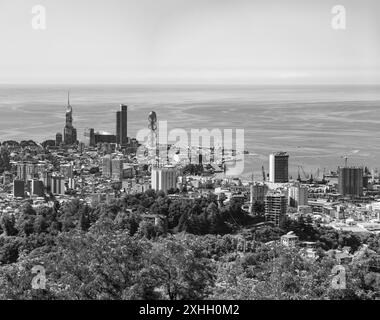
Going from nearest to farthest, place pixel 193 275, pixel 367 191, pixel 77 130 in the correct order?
pixel 193 275 → pixel 367 191 → pixel 77 130

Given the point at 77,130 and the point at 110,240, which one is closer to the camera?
the point at 110,240

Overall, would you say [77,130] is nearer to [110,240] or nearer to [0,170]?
[0,170]

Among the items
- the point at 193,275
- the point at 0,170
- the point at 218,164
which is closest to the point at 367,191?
the point at 218,164

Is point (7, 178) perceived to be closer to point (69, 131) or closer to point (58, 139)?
point (58, 139)

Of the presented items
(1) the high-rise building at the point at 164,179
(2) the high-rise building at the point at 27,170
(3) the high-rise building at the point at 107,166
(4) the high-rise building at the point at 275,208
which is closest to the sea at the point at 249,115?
(3) the high-rise building at the point at 107,166

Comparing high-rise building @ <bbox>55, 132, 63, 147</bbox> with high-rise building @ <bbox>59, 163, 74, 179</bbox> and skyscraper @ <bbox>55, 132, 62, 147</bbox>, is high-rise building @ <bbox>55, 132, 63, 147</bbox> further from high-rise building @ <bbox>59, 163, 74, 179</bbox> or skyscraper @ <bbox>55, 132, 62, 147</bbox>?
high-rise building @ <bbox>59, 163, 74, 179</bbox>

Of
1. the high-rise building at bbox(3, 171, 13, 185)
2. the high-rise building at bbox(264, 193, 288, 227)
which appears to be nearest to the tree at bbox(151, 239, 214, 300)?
the high-rise building at bbox(264, 193, 288, 227)
